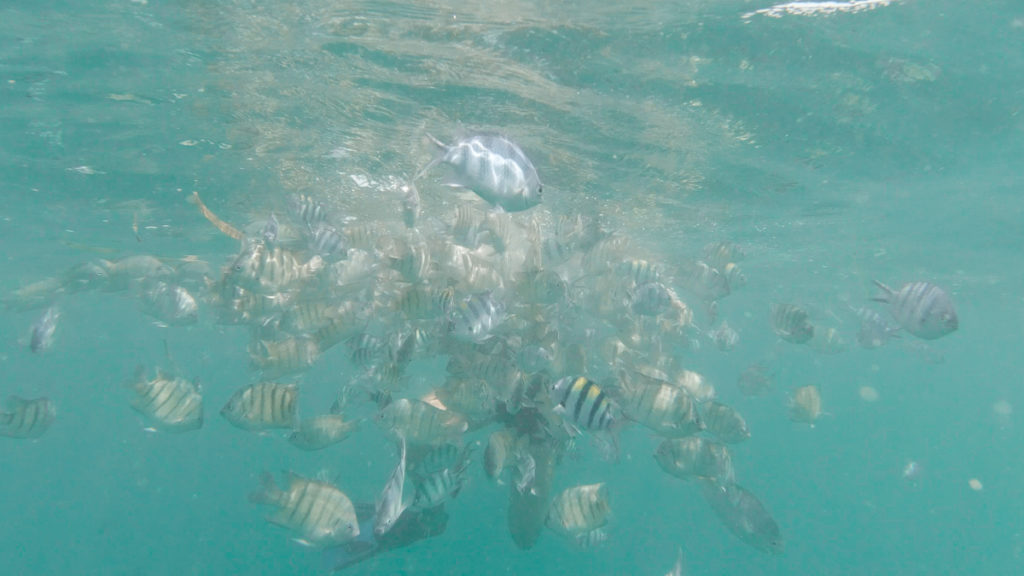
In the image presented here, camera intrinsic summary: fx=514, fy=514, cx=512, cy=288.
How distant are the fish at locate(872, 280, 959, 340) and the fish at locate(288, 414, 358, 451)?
7.80 meters

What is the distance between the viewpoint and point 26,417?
8.38m

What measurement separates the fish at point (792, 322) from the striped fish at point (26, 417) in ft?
41.3

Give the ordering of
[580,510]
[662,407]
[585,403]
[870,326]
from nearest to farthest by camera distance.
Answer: [585,403] < [662,407] < [580,510] < [870,326]

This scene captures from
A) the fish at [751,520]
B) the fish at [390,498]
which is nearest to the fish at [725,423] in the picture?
the fish at [751,520]

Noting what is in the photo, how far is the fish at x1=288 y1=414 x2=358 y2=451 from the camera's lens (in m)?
8.27

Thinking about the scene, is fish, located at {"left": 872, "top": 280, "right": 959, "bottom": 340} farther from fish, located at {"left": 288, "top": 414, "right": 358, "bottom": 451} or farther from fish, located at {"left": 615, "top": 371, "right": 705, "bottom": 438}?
fish, located at {"left": 288, "top": 414, "right": 358, "bottom": 451}

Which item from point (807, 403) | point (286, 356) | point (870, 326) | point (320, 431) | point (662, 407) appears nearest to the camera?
point (662, 407)

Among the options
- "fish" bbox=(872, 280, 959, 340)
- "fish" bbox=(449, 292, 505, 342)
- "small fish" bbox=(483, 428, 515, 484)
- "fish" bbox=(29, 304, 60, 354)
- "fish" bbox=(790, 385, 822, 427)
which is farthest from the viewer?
"fish" bbox=(790, 385, 822, 427)

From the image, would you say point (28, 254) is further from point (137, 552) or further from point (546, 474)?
point (546, 474)

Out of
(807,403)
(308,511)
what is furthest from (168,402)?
(807,403)

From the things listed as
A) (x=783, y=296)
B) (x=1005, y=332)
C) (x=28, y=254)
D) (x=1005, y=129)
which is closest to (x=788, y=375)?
(x=1005, y=332)

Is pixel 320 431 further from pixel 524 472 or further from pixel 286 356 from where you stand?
pixel 524 472

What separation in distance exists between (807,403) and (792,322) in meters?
2.72

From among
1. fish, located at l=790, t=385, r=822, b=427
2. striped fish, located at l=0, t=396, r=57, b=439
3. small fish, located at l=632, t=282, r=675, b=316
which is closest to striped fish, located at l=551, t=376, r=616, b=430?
small fish, located at l=632, t=282, r=675, b=316
